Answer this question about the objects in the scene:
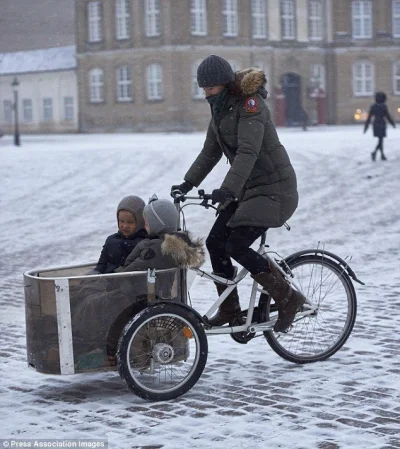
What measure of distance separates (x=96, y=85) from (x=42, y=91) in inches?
256

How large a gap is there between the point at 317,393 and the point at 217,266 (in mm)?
1007

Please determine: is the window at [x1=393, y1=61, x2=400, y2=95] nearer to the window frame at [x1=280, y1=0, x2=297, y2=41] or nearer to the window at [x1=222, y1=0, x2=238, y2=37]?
the window frame at [x1=280, y1=0, x2=297, y2=41]

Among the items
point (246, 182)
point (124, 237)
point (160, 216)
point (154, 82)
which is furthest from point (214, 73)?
point (154, 82)

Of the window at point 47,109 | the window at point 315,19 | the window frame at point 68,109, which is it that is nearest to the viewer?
the window at point 315,19

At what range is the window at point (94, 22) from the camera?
53031 mm

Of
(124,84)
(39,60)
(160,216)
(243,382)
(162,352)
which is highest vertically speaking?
(39,60)

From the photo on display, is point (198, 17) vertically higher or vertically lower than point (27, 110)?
higher

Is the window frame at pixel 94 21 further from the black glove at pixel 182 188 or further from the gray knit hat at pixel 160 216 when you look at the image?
the gray knit hat at pixel 160 216

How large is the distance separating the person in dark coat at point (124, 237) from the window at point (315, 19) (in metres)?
50.6

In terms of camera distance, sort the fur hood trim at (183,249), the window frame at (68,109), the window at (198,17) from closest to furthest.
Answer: the fur hood trim at (183,249) < the window at (198,17) < the window frame at (68,109)

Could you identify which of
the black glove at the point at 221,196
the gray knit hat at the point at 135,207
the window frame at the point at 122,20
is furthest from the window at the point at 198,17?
the black glove at the point at 221,196

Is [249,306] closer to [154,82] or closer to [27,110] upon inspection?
[154,82]

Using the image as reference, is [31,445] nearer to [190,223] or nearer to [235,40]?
→ [190,223]

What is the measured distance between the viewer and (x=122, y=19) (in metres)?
52.0
